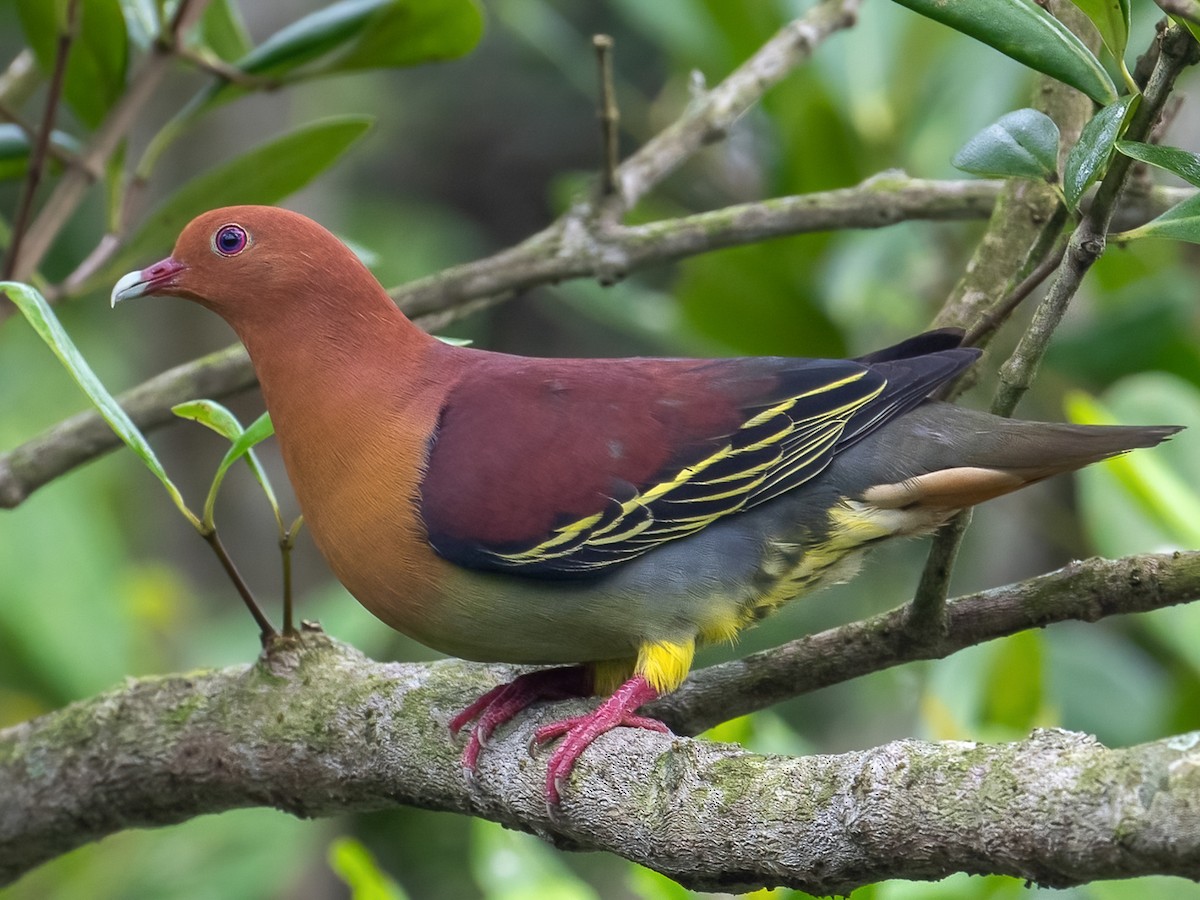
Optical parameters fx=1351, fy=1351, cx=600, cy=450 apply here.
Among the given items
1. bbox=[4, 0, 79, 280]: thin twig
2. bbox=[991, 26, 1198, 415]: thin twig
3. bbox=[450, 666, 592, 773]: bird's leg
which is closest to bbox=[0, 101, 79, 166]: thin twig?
bbox=[4, 0, 79, 280]: thin twig

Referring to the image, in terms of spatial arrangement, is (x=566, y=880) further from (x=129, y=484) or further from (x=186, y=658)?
(x=129, y=484)

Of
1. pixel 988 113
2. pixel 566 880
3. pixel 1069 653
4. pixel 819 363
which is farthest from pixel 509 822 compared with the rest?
pixel 988 113

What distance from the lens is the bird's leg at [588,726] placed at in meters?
2.30

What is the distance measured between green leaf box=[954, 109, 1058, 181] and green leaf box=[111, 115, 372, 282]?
5.88 ft

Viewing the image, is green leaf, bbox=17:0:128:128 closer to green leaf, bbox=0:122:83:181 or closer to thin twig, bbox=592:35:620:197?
green leaf, bbox=0:122:83:181

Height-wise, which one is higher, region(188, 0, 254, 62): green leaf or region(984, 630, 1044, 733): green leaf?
region(188, 0, 254, 62): green leaf

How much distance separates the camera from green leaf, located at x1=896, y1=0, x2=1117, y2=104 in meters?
1.93

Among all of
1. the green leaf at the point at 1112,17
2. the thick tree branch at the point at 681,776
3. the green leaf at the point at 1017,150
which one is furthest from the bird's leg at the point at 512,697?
the green leaf at the point at 1112,17

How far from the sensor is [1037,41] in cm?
194

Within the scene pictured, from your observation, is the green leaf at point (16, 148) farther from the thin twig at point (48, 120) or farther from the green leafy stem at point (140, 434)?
the green leafy stem at point (140, 434)

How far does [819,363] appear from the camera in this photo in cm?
286

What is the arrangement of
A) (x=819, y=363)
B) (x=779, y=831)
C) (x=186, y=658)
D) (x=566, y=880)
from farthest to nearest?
(x=186, y=658)
(x=566, y=880)
(x=819, y=363)
(x=779, y=831)

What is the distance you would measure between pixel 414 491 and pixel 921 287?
3060 mm

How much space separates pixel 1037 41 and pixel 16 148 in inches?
104
